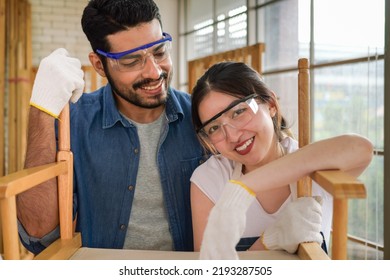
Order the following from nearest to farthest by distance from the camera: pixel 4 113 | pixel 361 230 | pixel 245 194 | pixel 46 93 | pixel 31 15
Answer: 1. pixel 245 194
2. pixel 46 93
3. pixel 361 230
4. pixel 31 15
5. pixel 4 113

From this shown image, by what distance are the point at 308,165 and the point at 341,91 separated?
147 centimetres

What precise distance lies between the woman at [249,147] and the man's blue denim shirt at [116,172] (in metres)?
0.12

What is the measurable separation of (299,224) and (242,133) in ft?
0.62

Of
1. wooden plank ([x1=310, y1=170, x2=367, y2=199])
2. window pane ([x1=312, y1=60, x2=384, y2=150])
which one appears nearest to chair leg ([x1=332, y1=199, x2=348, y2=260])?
wooden plank ([x1=310, y1=170, x2=367, y2=199])

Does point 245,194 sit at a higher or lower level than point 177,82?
lower

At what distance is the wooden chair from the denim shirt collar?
188 mm

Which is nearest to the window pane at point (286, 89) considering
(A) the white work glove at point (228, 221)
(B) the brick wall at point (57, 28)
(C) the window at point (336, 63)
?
(C) the window at point (336, 63)

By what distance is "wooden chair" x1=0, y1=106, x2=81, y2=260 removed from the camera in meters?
0.62

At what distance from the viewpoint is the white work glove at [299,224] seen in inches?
29.5

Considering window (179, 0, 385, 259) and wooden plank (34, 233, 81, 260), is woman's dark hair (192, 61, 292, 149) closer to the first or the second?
wooden plank (34, 233, 81, 260)

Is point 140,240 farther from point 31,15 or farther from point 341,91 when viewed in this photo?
point 31,15

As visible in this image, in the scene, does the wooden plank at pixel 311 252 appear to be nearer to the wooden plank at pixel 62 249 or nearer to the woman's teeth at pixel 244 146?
the woman's teeth at pixel 244 146
